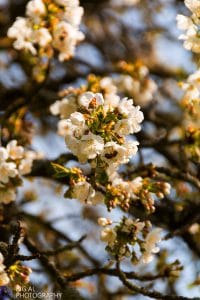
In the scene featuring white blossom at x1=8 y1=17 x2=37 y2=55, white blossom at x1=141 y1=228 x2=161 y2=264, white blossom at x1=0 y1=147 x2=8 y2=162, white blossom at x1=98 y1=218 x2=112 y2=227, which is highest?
white blossom at x1=8 y1=17 x2=37 y2=55

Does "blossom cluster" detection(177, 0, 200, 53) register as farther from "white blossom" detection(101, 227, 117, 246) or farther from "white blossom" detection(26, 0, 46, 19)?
"white blossom" detection(101, 227, 117, 246)

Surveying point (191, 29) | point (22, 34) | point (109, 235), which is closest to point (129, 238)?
point (109, 235)

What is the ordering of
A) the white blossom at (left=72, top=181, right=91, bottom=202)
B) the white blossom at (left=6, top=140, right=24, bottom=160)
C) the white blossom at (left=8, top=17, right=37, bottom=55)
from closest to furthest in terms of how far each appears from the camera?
the white blossom at (left=72, top=181, right=91, bottom=202) → the white blossom at (left=6, top=140, right=24, bottom=160) → the white blossom at (left=8, top=17, right=37, bottom=55)

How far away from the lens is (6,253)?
2469mm

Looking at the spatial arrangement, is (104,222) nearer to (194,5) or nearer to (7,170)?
(7,170)

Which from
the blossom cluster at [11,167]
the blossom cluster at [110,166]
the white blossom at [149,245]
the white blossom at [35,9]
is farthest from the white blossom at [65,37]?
the white blossom at [149,245]

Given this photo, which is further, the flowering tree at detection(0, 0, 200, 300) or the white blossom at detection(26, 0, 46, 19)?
the white blossom at detection(26, 0, 46, 19)

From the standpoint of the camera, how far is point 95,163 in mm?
2590

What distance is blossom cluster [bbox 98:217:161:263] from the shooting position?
2.70 m

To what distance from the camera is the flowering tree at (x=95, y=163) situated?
248cm

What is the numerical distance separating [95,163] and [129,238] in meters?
0.41

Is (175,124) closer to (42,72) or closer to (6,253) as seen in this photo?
(42,72)

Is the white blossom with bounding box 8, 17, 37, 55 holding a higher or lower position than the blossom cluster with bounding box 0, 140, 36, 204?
higher

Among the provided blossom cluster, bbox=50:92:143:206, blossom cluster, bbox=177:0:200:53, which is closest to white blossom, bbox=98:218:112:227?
blossom cluster, bbox=50:92:143:206
